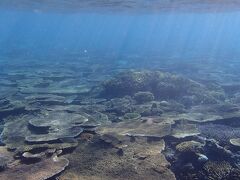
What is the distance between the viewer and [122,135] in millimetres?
10742

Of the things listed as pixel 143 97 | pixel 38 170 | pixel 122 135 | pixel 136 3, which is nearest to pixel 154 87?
pixel 143 97

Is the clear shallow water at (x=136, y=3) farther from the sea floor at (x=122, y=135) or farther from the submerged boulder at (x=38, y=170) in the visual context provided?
the submerged boulder at (x=38, y=170)

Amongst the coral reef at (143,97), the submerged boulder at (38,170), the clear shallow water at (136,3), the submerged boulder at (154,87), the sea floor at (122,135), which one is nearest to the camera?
the submerged boulder at (38,170)

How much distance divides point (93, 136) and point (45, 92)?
10.1 m

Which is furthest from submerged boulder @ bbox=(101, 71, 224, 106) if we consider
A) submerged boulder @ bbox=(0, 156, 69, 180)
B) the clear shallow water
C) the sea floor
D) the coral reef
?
the clear shallow water

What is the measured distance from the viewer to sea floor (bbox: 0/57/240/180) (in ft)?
28.5

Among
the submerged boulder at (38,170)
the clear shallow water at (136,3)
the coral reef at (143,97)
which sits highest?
the clear shallow water at (136,3)

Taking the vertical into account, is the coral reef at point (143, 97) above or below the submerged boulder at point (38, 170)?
above

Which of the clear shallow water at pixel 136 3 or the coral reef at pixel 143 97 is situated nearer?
the coral reef at pixel 143 97

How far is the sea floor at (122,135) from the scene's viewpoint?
28.5 ft

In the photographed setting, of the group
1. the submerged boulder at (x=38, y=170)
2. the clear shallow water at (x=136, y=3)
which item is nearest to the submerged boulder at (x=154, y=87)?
the submerged boulder at (x=38, y=170)

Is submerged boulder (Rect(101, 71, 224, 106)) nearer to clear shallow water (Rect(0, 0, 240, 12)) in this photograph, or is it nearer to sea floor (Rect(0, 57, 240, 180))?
sea floor (Rect(0, 57, 240, 180))

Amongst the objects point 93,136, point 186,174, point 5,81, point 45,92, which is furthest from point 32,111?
point 5,81

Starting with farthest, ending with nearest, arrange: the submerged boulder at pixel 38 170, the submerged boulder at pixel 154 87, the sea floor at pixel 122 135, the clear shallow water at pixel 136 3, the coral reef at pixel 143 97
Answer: the clear shallow water at pixel 136 3 < the submerged boulder at pixel 154 87 < the coral reef at pixel 143 97 < the sea floor at pixel 122 135 < the submerged boulder at pixel 38 170
